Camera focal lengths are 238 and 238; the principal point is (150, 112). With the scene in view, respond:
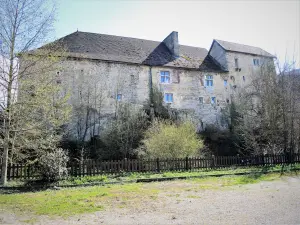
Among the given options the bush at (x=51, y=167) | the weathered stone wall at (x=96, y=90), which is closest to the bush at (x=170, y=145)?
the bush at (x=51, y=167)

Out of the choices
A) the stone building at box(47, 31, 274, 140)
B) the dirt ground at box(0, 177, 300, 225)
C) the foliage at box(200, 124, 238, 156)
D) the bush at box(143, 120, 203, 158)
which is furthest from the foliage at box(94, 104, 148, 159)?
the dirt ground at box(0, 177, 300, 225)

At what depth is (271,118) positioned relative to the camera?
19.4 metres

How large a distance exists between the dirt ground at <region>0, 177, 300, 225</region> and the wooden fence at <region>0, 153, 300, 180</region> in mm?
6098

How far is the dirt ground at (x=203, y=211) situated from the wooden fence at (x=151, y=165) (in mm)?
6098

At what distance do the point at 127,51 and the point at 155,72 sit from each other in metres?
4.38

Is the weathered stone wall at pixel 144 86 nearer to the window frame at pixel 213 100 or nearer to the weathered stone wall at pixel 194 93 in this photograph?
the weathered stone wall at pixel 194 93

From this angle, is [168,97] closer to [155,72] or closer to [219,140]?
[155,72]

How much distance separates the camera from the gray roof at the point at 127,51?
2691cm

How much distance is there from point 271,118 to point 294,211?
1538cm

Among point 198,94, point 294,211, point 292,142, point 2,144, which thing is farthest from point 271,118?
point 2,144

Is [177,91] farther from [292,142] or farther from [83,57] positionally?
[292,142]

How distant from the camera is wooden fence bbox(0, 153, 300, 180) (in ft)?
38.2

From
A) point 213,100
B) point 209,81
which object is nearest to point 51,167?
point 213,100

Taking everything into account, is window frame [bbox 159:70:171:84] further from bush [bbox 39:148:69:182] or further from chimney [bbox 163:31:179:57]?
bush [bbox 39:148:69:182]
